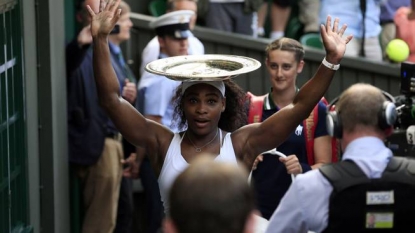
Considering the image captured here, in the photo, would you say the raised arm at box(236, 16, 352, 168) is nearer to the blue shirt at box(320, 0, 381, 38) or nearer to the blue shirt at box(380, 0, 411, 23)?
the blue shirt at box(320, 0, 381, 38)

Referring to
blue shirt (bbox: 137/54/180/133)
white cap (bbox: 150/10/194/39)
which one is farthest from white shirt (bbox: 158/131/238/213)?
white cap (bbox: 150/10/194/39)

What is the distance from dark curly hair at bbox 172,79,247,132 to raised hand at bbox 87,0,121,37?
1.86ft

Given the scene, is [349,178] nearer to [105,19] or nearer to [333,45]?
[333,45]

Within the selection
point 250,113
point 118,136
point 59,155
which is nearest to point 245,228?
point 250,113

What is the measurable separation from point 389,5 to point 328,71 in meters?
5.96

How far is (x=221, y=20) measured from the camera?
1081 cm

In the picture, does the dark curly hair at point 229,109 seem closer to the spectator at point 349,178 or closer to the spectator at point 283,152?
the spectator at point 283,152

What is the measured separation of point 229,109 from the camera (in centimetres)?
597

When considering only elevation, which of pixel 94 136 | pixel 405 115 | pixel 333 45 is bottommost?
pixel 94 136

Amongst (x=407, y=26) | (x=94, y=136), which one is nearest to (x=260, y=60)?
(x=407, y=26)

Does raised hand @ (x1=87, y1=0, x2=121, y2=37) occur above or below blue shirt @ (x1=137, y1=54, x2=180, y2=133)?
above

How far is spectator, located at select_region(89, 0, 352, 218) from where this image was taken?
5.51 meters

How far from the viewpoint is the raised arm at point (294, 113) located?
549cm

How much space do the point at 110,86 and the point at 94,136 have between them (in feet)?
10.9
